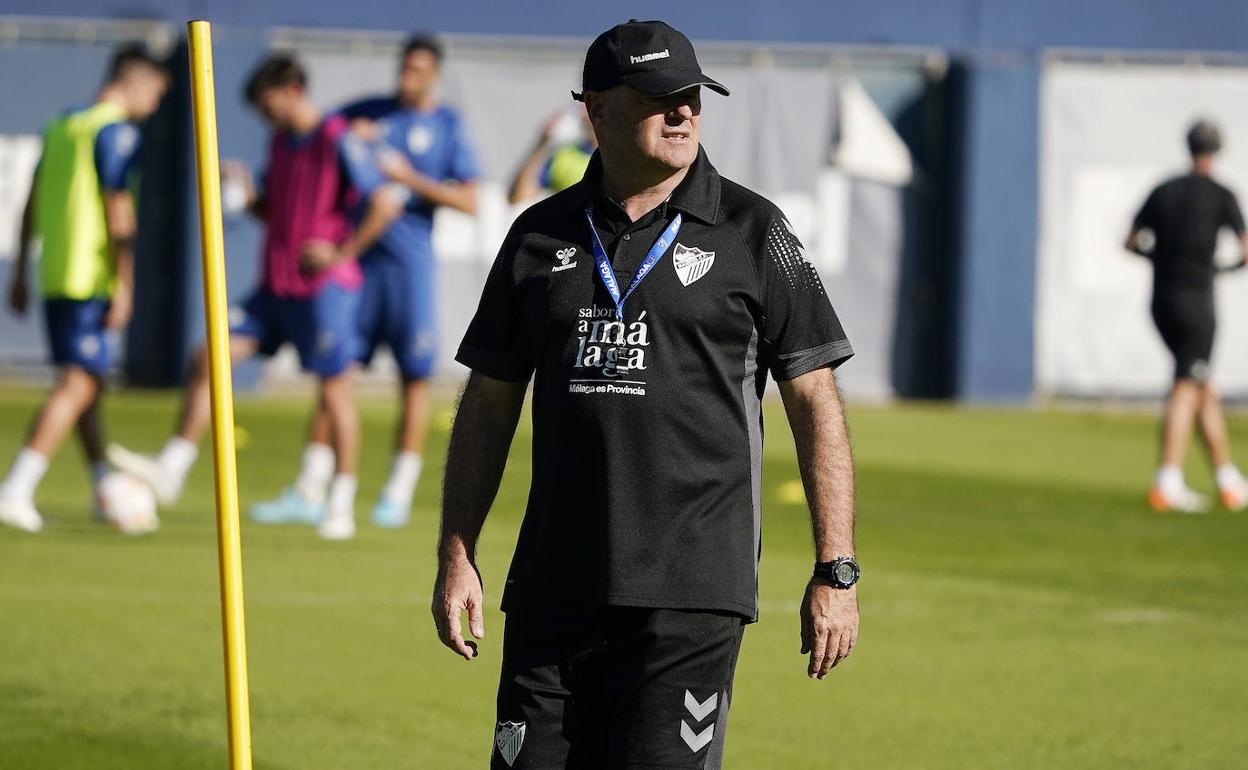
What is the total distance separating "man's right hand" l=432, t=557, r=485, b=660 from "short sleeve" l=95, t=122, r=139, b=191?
715 cm

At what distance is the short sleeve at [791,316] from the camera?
421 cm

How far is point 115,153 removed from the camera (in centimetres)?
1100

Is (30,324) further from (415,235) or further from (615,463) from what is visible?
(615,463)

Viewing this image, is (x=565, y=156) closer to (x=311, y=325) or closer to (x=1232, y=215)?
(x=311, y=325)

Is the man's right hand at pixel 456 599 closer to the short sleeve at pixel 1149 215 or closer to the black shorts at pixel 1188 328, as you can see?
the black shorts at pixel 1188 328

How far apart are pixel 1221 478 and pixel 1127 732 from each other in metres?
7.30

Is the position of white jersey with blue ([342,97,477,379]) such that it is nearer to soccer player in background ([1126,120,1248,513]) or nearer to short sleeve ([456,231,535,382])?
soccer player in background ([1126,120,1248,513])

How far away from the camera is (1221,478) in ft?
45.1

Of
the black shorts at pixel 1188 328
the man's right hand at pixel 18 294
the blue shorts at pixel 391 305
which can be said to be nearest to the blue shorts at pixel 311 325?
the blue shorts at pixel 391 305

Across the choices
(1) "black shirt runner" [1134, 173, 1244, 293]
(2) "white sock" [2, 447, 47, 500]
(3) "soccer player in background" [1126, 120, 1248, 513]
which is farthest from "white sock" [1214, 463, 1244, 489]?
(2) "white sock" [2, 447, 47, 500]

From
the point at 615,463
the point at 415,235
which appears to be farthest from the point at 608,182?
the point at 415,235

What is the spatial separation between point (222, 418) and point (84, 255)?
7265mm

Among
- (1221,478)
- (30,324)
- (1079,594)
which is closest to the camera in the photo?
(1079,594)

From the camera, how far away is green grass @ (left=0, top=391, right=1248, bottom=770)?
648cm
